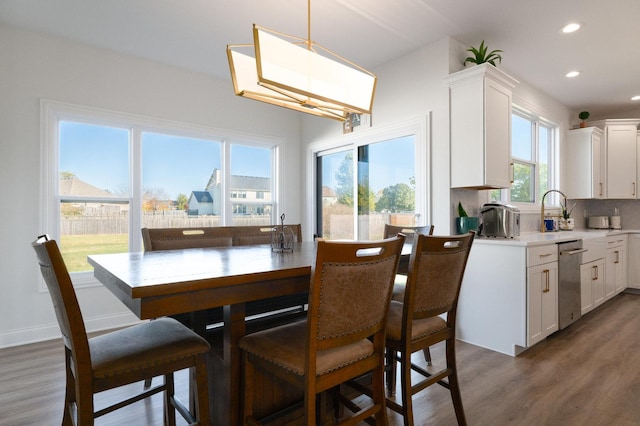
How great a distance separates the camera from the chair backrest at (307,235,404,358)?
119 centimetres

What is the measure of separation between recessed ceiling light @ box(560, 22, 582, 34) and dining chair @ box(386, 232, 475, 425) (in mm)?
2584

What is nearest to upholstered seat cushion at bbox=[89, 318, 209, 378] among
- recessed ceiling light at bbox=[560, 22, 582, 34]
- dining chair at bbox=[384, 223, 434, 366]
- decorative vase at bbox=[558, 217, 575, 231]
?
dining chair at bbox=[384, 223, 434, 366]

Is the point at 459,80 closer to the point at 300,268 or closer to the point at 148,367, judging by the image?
the point at 300,268

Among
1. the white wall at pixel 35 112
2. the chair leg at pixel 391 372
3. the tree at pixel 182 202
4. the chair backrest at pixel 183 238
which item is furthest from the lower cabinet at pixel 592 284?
the white wall at pixel 35 112

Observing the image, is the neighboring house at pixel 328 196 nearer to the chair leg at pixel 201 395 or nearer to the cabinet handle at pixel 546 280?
the cabinet handle at pixel 546 280

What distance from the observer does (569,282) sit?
10.7 feet

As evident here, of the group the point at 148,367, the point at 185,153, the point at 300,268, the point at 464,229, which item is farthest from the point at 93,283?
the point at 464,229

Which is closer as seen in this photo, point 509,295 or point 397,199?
point 509,295

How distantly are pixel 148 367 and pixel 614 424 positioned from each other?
2.36m

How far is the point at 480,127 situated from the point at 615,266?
312 cm

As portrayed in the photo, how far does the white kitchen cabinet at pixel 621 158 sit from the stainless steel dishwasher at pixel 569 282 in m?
2.46

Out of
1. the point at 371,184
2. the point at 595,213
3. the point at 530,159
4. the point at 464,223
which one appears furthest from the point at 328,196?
the point at 595,213

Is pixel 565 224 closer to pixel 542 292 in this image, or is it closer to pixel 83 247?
pixel 542 292

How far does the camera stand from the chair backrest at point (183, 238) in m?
2.37
